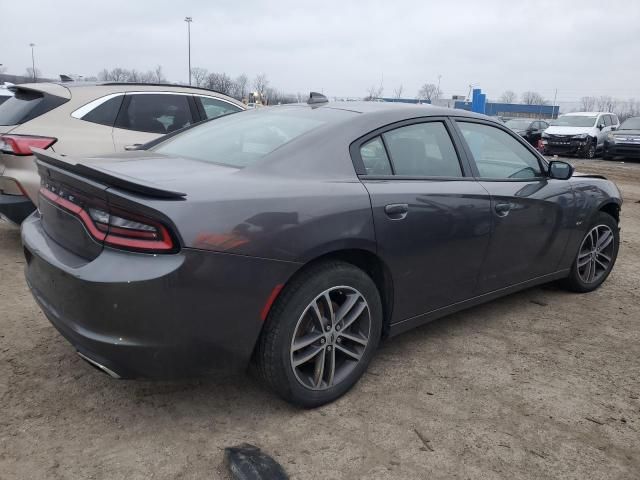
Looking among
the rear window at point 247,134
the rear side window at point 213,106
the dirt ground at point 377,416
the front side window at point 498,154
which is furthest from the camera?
the rear side window at point 213,106

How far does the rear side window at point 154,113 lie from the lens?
5.46 metres

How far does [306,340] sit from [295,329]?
12 centimetres

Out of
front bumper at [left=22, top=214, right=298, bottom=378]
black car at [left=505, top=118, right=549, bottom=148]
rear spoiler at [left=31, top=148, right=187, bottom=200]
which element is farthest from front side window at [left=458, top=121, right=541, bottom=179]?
black car at [left=505, top=118, right=549, bottom=148]

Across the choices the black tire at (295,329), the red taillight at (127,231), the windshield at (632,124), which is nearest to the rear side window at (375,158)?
the black tire at (295,329)

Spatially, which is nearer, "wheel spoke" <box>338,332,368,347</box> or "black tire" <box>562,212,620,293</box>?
"wheel spoke" <box>338,332,368,347</box>

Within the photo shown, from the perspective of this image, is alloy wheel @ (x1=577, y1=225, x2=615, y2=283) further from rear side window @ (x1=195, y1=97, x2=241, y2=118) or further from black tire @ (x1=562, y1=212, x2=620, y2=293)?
rear side window @ (x1=195, y1=97, x2=241, y2=118)

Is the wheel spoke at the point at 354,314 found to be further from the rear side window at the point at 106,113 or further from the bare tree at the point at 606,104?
the bare tree at the point at 606,104

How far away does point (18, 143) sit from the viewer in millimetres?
4641

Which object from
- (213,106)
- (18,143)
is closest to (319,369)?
(18,143)

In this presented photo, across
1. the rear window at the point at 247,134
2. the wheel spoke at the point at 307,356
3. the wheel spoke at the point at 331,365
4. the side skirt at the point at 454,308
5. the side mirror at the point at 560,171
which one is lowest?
the wheel spoke at the point at 331,365

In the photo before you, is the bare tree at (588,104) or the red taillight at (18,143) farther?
the bare tree at (588,104)

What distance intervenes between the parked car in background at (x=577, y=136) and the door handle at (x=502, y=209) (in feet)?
59.8

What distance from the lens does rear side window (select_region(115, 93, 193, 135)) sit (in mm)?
5464

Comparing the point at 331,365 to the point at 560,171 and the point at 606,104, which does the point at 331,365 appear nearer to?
the point at 560,171
